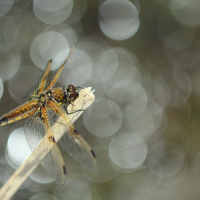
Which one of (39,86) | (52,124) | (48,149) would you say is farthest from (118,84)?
(48,149)

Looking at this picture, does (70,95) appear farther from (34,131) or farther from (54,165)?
(54,165)

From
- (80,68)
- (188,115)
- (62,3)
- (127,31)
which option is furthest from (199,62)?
(62,3)

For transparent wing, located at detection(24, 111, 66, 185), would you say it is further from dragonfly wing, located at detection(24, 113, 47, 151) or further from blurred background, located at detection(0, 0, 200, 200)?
blurred background, located at detection(0, 0, 200, 200)

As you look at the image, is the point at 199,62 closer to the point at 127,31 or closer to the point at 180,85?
the point at 180,85

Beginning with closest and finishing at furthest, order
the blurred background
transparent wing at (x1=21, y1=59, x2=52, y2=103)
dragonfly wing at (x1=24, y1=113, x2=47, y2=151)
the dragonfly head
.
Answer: dragonfly wing at (x1=24, y1=113, x2=47, y2=151), the dragonfly head, transparent wing at (x1=21, y1=59, x2=52, y2=103), the blurred background

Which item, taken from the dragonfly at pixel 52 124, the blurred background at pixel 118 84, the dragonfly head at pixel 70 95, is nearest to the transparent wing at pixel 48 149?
the dragonfly at pixel 52 124

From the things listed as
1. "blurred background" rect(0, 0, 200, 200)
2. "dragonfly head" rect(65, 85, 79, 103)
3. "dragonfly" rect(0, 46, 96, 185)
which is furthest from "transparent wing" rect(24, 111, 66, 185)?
"blurred background" rect(0, 0, 200, 200)
